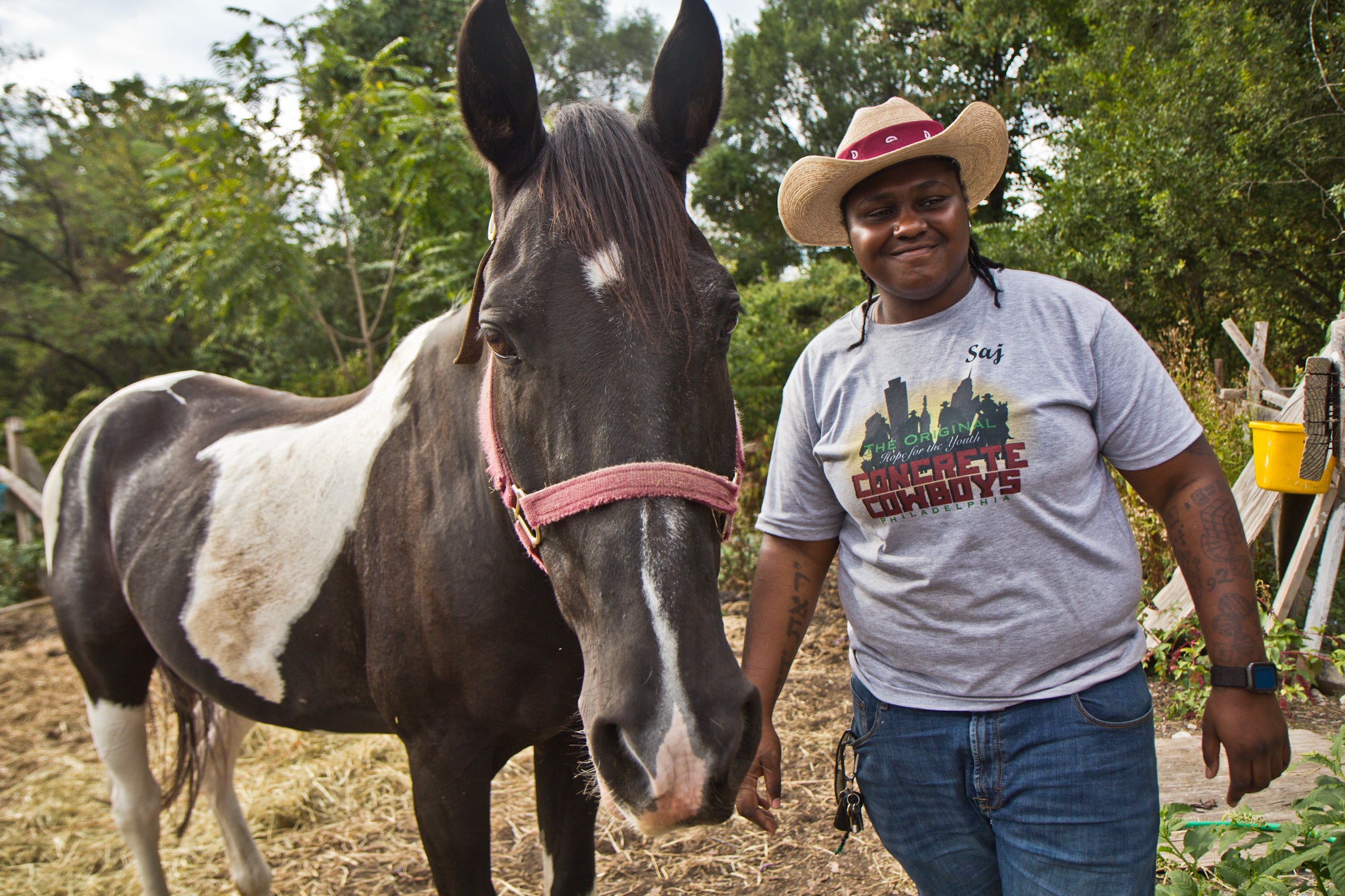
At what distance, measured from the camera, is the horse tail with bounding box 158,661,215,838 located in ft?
9.57

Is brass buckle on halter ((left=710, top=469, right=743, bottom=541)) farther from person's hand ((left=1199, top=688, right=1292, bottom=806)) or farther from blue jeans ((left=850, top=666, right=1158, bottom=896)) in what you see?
person's hand ((left=1199, top=688, right=1292, bottom=806))

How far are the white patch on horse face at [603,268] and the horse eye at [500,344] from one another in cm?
18

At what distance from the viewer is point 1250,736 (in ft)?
4.01

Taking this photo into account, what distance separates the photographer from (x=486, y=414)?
1489 mm

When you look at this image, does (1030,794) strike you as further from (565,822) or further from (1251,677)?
(565,822)

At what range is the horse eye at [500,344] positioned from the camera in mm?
1285

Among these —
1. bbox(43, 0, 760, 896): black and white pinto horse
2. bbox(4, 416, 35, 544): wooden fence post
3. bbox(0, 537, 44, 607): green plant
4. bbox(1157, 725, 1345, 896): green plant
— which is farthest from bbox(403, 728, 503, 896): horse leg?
bbox(4, 416, 35, 544): wooden fence post

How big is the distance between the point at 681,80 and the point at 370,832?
3.59 m

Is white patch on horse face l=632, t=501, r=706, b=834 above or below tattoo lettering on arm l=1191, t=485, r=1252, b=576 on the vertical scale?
below

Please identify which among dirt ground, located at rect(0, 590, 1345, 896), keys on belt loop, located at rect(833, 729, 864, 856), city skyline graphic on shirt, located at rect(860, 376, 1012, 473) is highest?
city skyline graphic on shirt, located at rect(860, 376, 1012, 473)

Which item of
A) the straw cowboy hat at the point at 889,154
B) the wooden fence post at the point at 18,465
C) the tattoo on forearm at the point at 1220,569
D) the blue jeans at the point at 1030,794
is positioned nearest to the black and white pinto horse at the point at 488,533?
the straw cowboy hat at the point at 889,154

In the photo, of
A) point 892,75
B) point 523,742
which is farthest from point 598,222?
point 892,75

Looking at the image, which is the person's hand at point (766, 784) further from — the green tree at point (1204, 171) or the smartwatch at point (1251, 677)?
the green tree at point (1204, 171)

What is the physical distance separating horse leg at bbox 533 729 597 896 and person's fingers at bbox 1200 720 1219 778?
1.41 metres
